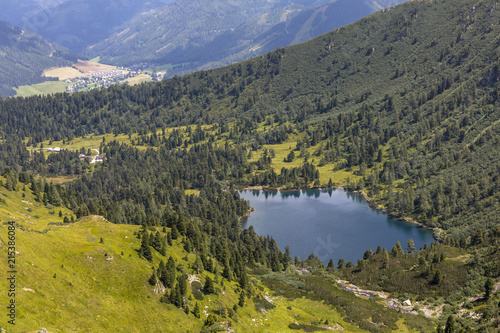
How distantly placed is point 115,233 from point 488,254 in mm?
103847

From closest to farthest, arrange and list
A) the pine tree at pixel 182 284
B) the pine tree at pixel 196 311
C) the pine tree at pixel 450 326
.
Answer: the pine tree at pixel 450 326, the pine tree at pixel 196 311, the pine tree at pixel 182 284

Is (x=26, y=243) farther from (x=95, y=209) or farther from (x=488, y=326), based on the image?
(x=488, y=326)

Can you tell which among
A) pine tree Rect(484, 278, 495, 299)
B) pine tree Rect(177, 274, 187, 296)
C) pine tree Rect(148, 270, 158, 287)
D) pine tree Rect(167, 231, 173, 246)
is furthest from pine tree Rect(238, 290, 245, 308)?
pine tree Rect(484, 278, 495, 299)

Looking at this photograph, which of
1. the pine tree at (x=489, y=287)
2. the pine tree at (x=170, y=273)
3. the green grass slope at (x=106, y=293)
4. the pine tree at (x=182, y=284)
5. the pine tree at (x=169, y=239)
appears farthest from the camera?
the pine tree at (x=169, y=239)

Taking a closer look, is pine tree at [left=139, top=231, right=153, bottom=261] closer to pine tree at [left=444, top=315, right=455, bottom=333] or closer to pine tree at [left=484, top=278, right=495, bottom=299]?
pine tree at [left=444, top=315, right=455, bottom=333]

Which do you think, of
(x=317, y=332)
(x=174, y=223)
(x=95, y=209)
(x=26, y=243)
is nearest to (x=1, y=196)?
(x=95, y=209)

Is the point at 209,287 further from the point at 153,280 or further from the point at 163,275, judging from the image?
the point at 153,280

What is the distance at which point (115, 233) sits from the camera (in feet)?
353

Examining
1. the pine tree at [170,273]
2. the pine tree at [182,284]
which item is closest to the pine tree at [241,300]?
the pine tree at [182,284]

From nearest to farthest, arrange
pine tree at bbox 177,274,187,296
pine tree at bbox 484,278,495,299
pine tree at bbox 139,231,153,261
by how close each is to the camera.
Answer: pine tree at bbox 177,274,187,296 → pine tree at bbox 139,231,153,261 → pine tree at bbox 484,278,495,299

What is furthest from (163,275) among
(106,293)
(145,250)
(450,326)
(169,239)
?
(450,326)

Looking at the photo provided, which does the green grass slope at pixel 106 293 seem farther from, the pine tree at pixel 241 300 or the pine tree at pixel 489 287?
the pine tree at pixel 489 287

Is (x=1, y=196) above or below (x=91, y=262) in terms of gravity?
above

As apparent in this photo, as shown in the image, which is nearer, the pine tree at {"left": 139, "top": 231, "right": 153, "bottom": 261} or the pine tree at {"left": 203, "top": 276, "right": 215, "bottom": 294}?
the pine tree at {"left": 203, "top": 276, "right": 215, "bottom": 294}
